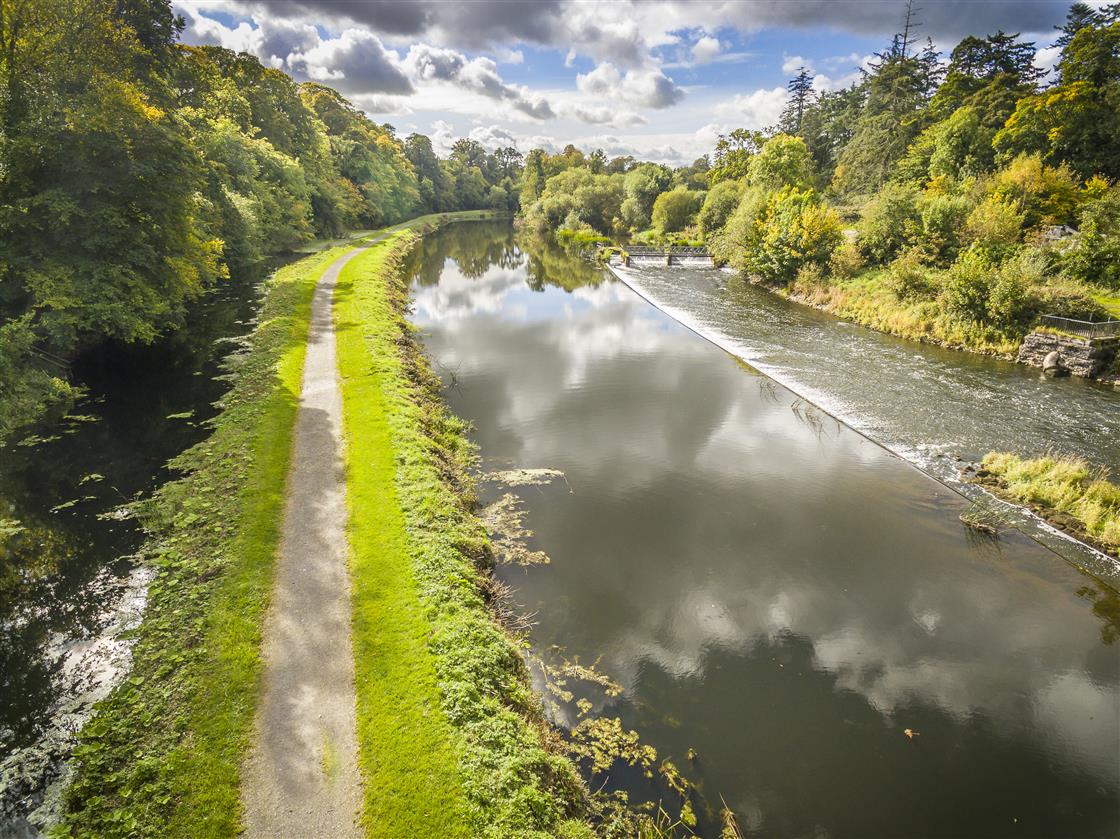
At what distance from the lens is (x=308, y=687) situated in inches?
336

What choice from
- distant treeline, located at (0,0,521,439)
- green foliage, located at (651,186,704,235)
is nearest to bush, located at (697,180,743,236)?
green foliage, located at (651,186,704,235)

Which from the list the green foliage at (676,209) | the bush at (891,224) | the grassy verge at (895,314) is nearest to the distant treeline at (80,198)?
the grassy verge at (895,314)

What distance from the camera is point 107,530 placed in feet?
41.3

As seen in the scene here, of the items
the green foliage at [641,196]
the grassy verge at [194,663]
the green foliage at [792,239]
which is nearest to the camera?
the grassy verge at [194,663]

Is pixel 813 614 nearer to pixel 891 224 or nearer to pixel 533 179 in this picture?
pixel 891 224

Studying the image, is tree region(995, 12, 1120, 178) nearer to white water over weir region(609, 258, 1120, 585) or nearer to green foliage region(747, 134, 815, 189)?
green foliage region(747, 134, 815, 189)

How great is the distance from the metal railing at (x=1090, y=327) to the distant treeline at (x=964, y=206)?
1.40 meters

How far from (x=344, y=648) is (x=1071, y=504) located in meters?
19.2

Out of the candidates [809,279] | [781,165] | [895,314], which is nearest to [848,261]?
[809,279]

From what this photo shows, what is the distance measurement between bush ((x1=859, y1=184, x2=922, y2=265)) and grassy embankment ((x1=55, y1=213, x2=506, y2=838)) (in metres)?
41.5

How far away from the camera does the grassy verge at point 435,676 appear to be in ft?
23.5

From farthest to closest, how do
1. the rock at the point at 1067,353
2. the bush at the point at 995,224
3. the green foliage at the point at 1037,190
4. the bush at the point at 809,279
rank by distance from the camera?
the bush at the point at 809,279
the green foliage at the point at 1037,190
the bush at the point at 995,224
the rock at the point at 1067,353

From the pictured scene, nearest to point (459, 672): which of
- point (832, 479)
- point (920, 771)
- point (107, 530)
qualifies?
point (920, 771)

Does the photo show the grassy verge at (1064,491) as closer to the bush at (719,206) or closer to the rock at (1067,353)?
the rock at (1067,353)
